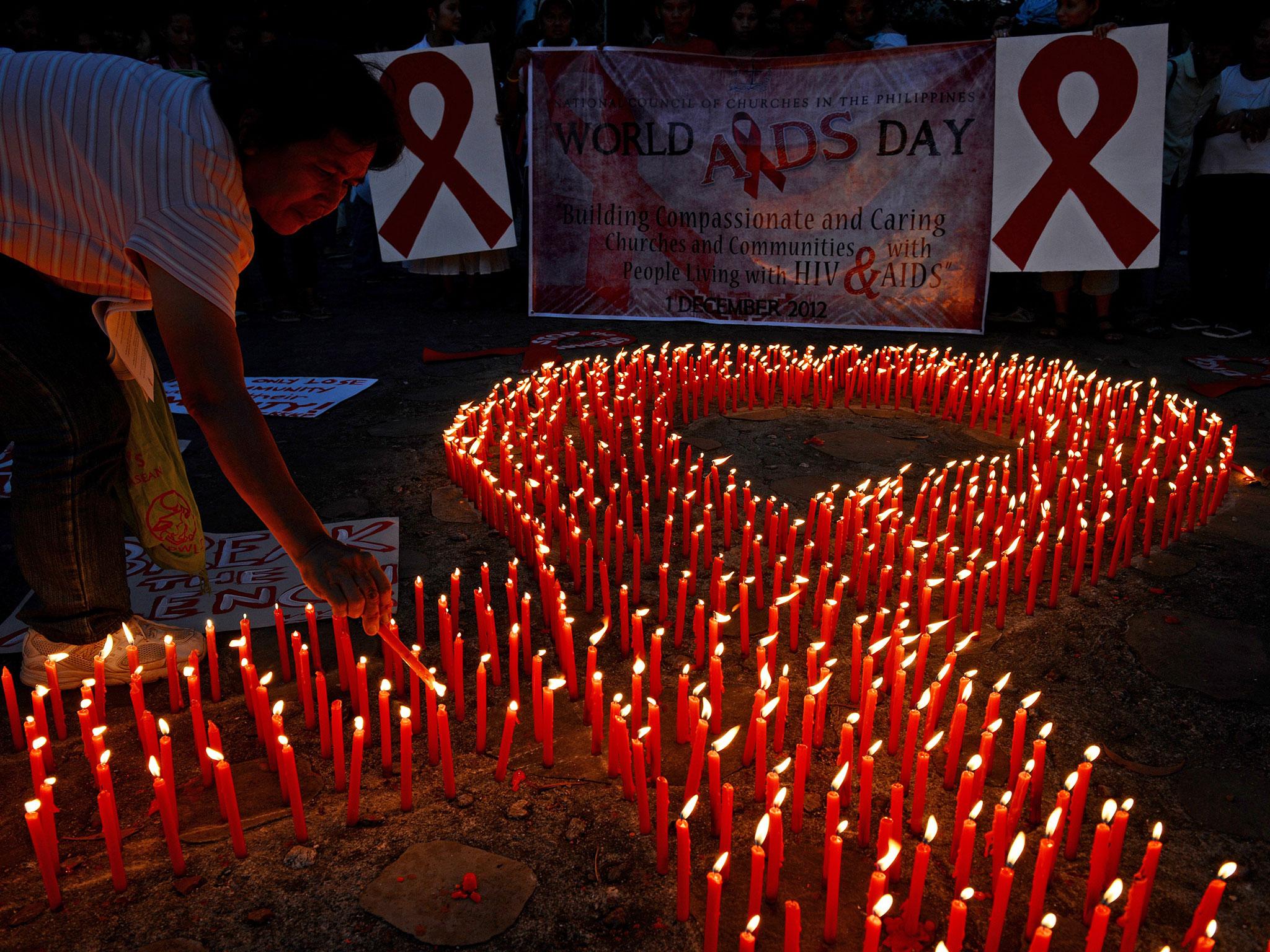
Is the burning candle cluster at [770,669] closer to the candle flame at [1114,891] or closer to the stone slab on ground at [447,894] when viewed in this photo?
the candle flame at [1114,891]

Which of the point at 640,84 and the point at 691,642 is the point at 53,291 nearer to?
the point at 691,642

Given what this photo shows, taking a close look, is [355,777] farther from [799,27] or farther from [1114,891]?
[799,27]

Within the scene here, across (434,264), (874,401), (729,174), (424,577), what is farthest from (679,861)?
(434,264)

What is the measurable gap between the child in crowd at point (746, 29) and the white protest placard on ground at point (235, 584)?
6.12m

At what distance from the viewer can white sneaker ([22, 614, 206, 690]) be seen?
8.95 ft

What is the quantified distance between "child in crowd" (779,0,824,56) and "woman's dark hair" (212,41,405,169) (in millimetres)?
6681

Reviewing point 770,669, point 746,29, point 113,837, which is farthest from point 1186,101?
point 113,837

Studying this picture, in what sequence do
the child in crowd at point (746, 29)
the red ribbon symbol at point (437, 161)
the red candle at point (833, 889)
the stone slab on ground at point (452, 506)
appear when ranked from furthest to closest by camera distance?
the child in crowd at point (746, 29), the red ribbon symbol at point (437, 161), the stone slab on ground at point (452, 506), the red candle at point (833, 889)

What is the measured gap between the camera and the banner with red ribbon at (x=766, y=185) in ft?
25.2

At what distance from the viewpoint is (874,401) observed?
584cm

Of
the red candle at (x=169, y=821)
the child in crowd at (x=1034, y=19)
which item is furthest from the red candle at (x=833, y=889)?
the child in crowd at (x=1034, y=19)

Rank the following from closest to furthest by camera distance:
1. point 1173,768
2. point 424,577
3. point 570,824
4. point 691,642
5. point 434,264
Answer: point 570,824
point 1173,768
point 691,642
point 424,577
point 434,264

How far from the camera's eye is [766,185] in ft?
26.4

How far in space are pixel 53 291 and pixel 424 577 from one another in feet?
5.13
